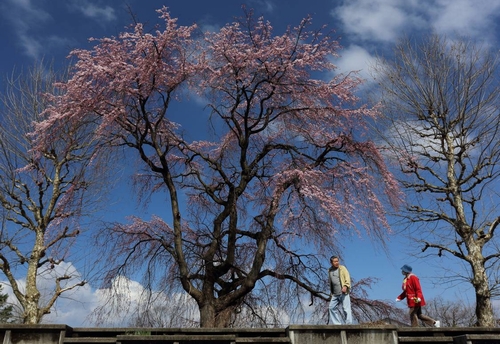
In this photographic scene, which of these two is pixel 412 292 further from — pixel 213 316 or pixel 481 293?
pixel 213 316

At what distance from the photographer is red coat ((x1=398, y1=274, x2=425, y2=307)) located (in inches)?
385

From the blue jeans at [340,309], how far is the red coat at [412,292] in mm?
1276

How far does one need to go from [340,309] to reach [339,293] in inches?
23.6

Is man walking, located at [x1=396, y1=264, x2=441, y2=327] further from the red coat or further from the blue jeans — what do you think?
the blue jeans

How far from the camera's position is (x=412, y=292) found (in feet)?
32.4

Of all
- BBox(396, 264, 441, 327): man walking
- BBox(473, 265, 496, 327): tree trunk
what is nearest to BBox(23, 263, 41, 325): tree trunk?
BBox(396, 264, 441, 327): man walking

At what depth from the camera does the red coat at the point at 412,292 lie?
32.1ft

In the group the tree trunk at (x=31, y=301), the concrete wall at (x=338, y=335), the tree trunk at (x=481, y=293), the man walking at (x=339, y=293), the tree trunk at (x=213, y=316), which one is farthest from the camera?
the tree trunk at (x=31, y=301)

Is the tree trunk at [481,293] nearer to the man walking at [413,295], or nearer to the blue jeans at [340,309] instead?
the man walking at [413,295]

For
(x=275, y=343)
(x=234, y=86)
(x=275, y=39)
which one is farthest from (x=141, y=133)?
(x=275, y=343)

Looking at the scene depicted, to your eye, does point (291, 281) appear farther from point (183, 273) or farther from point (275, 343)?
point (275, 343)

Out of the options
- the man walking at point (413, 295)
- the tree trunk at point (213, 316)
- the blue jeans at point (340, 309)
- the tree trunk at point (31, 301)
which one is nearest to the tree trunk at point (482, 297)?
the man walking at point (413, 295)

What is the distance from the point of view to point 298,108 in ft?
47.0

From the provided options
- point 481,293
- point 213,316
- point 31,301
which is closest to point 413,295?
→ point 481,293
